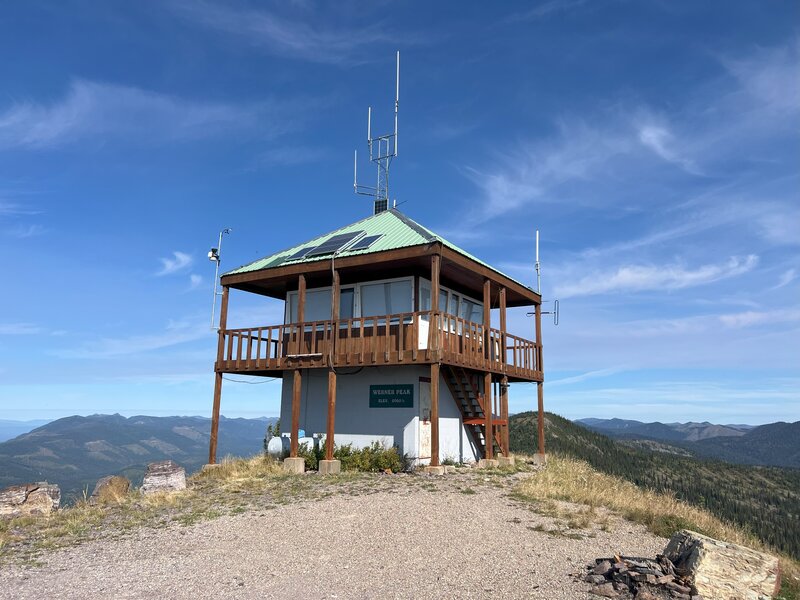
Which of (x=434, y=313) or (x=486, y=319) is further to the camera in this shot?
(x=486, y=319)

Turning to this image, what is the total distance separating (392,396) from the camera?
1967 centimetres

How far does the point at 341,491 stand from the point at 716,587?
8.65 metres

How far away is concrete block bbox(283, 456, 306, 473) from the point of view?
18125 millimetres

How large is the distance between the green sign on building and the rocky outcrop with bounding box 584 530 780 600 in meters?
11.5

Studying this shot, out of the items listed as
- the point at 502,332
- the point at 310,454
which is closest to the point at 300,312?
the point at 310,454

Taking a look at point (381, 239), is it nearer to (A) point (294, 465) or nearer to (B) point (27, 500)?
(A) point (294, 465)

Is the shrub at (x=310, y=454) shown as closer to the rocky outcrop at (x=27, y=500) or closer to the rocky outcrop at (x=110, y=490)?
the rocky outcrop at (x=110, y=490)

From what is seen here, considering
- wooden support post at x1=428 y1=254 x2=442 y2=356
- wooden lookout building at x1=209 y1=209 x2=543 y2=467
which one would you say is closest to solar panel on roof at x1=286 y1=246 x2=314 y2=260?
wooden lookout building at x1=209 y1=209 x2=543 y2=467

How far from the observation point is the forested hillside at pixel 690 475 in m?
77.1

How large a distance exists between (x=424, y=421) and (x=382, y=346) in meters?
2.87

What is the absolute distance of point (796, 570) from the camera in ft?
34.6

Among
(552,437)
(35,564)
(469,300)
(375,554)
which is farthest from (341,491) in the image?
(552,437)

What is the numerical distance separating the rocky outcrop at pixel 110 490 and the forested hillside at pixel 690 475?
188 ft

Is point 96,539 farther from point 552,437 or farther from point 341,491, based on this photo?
point 552,437
